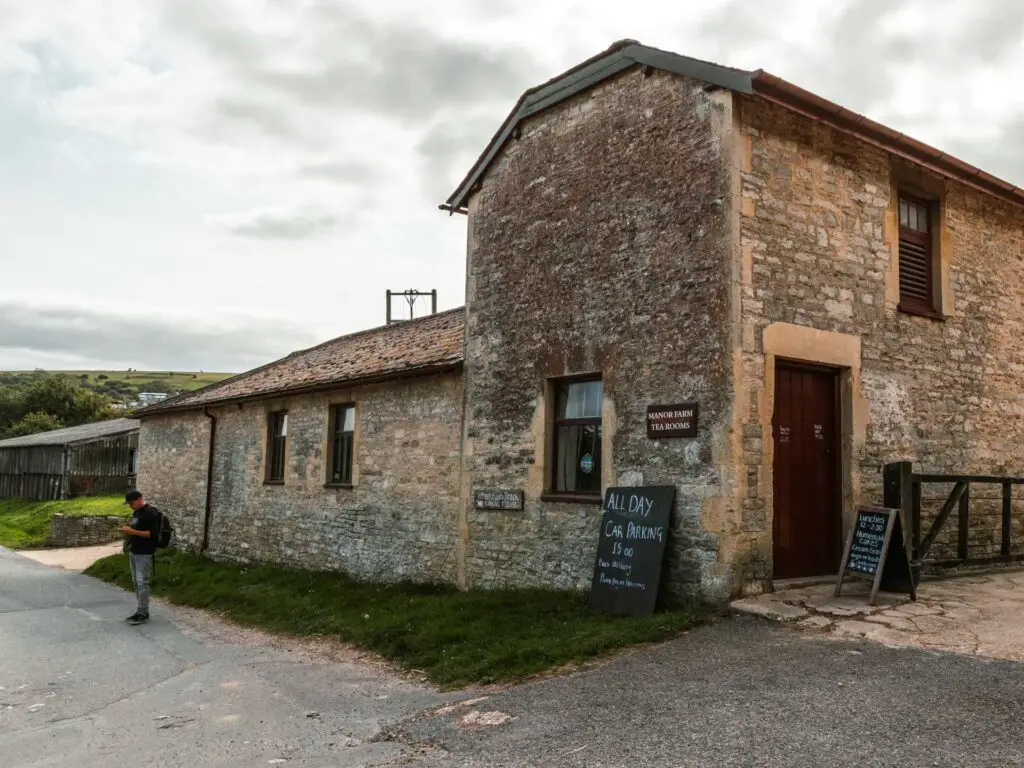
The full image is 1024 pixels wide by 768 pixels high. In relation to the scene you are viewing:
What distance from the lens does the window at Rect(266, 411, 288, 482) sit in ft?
51.1

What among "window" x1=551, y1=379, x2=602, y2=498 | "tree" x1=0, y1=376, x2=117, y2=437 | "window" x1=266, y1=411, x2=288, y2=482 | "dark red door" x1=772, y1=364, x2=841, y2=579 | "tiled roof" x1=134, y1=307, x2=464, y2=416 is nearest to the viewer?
"dark red door" x1=772, y1=364, x2=841, y2=579

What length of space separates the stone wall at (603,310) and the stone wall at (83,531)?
16101 millimetres

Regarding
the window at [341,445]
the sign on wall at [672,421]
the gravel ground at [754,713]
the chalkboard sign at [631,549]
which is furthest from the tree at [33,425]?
the gravel ground at [754,713]

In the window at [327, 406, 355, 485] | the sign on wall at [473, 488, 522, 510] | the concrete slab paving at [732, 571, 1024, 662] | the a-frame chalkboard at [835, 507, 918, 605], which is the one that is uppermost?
the window at [327, 406, 355, 485]

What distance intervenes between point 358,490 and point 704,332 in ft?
22.5

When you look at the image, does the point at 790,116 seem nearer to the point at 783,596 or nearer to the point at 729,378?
the point at 729,378

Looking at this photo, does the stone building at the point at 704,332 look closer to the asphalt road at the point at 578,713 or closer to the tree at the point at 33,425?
the asphalt road at the point at 578,713

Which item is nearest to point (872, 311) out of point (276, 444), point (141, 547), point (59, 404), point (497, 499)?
point (497, 499)

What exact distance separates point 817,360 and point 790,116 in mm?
2612

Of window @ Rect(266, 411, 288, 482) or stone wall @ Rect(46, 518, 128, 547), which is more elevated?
window @ Rect(266, 411, 288, 482)

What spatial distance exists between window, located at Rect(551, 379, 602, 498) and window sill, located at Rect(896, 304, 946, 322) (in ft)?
11.9

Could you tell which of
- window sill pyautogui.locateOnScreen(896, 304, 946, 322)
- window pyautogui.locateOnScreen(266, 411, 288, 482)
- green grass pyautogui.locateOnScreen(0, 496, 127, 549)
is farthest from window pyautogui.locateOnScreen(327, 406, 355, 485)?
green grass pyautogui.locateOnScreen(0, 496, 127, 549)

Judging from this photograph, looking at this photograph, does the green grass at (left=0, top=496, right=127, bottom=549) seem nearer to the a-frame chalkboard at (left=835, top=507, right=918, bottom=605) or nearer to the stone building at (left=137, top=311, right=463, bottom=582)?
the stone building at (left=137, top=311, right=463, bottom=582)

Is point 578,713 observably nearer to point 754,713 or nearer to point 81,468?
point 754,713
